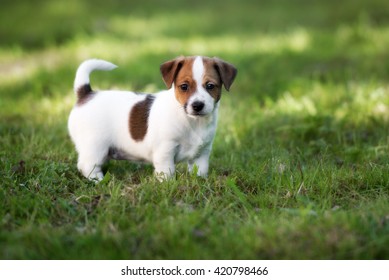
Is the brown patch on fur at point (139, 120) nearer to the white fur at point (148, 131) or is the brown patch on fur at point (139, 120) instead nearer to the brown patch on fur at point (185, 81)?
the white fur at point (148, 131)

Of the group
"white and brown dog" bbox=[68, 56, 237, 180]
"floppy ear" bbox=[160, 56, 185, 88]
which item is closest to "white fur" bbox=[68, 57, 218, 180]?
"white and brown dog" bbox=[68, 56, 237, 180]

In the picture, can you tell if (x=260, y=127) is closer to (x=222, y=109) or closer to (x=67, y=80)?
(x=222, y=109)

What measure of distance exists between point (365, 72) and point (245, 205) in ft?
15.9

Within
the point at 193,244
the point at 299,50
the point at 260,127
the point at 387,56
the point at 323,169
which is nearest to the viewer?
the point at 193,244

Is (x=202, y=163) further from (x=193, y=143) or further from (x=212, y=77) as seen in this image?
(x=212, y=77)

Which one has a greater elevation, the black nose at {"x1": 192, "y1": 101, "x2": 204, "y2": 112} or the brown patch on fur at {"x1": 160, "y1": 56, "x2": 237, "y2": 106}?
the brown patch on fur at {"x1": 160, "y1": 56, "x2": 237, "y2": 106}

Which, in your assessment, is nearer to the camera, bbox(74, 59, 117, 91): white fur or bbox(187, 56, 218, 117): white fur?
bbox(187, 56, 218, 117): white fur

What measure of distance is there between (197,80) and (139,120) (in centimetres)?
70

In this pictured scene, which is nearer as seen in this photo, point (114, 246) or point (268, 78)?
point (114, 246)

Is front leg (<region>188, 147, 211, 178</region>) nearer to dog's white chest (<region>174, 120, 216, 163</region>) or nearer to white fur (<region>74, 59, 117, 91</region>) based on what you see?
dog's white chest (<region>174, 120, 216, 163</region>)

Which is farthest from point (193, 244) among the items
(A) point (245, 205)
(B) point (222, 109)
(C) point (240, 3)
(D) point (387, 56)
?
(C) point (240, 3)

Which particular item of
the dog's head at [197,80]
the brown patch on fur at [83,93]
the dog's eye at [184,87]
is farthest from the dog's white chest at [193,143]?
the brown patch on fur at [83,93]

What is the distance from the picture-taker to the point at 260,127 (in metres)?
5.88

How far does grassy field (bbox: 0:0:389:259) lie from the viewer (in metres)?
3.12
